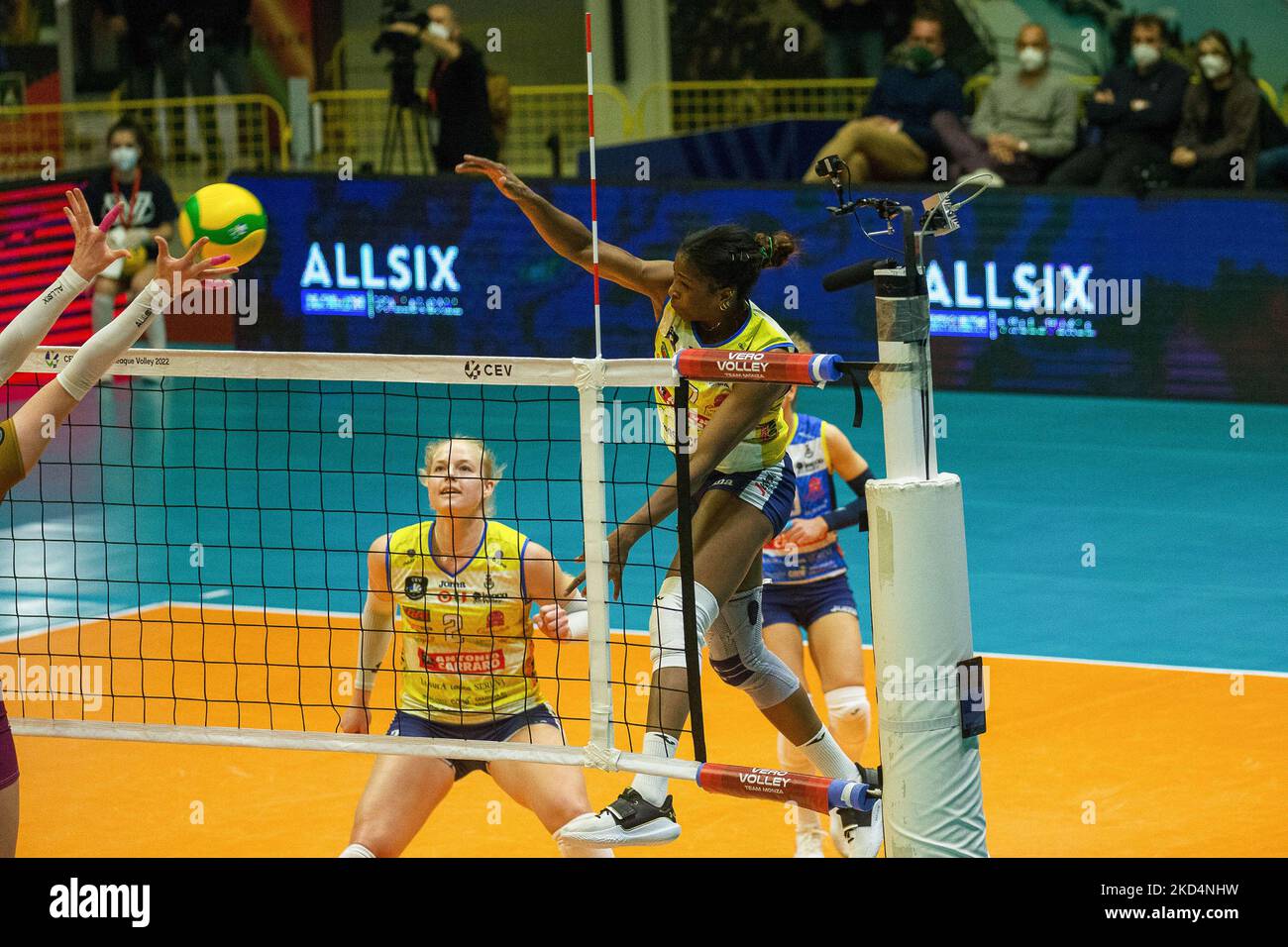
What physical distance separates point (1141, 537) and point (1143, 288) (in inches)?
148

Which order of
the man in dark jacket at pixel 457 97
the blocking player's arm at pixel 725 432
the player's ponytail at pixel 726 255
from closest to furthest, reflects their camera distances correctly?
the blocking player's arm at pixel 725 432
the player's ponytail at pixel 726 255
the man in dark jacket at pixel 457 97

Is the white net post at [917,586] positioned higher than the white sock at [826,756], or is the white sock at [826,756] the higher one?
the white net post at [917,586]

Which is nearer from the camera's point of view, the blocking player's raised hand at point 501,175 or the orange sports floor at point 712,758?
the blocking player's raised hand at point 501,175

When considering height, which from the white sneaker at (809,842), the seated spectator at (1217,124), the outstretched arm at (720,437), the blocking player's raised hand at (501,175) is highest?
the seated spectator at (1217,124)

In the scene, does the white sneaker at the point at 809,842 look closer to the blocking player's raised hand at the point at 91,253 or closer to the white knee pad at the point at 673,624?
the white knee pad at the point at 673,624

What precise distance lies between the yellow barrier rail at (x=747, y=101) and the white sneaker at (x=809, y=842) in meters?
13.9

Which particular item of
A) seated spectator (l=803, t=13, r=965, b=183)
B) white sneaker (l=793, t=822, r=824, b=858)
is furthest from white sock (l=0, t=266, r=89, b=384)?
seated spectator (l=803, t=13, r=965, b=183)

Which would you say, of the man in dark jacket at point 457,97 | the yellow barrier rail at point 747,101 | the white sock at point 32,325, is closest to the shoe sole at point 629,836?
the white sock at point 32,325

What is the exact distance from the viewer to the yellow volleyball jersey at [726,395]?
6078 millimetres

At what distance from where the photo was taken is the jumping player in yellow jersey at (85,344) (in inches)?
199

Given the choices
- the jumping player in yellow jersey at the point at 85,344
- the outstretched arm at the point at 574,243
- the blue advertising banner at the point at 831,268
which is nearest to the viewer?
the jumping player in yellow jersey at the point at 85,344

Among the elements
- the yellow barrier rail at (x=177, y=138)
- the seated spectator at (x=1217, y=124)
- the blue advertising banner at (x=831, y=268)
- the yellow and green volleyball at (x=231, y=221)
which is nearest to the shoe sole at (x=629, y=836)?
the yellow and green volleyball at (x=231, y=221)

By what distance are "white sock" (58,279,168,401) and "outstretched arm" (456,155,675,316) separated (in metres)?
1.40

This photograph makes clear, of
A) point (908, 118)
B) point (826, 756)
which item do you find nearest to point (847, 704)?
point (826, 756)
